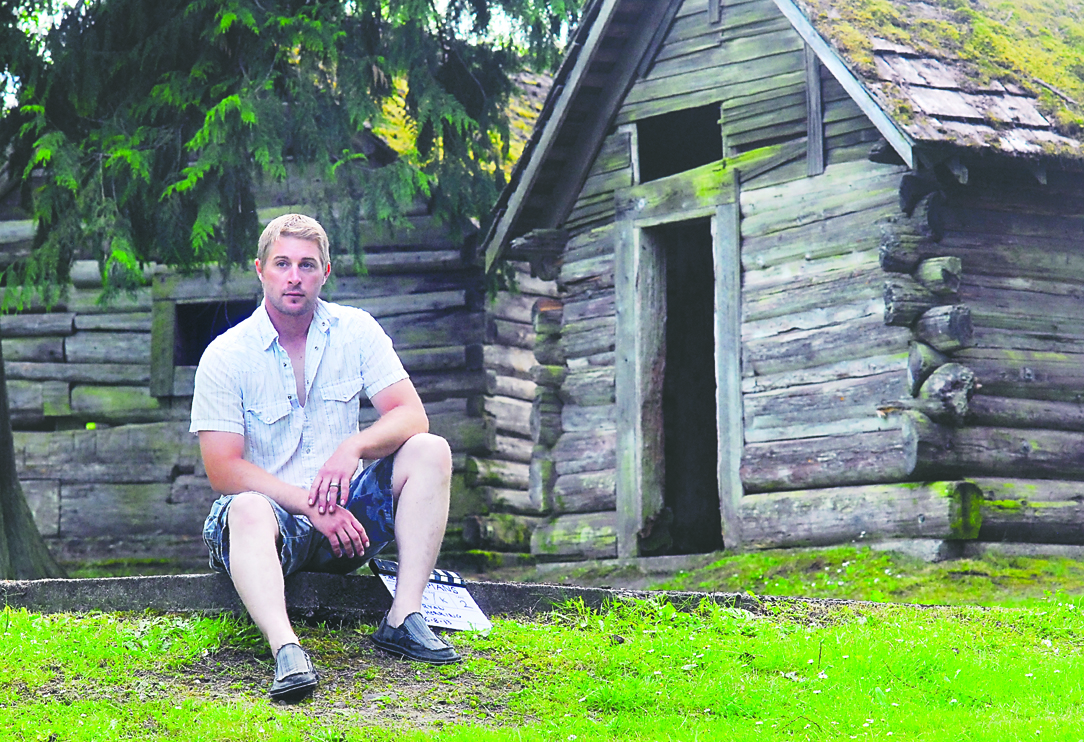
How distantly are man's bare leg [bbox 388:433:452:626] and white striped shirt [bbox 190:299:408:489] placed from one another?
343mm

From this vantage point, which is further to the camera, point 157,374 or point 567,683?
point 157,374

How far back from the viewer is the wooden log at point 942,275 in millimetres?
10227

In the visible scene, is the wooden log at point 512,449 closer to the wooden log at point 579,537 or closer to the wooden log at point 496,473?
the wooden log at point 496,473

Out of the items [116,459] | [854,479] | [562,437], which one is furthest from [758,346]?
[116,459]

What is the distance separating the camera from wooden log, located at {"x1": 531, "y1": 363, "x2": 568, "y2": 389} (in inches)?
514

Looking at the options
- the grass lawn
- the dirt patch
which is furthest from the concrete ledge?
the dirt patch

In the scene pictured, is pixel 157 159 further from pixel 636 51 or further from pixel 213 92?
pixel 636 51

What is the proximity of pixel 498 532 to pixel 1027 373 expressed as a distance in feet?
18.6

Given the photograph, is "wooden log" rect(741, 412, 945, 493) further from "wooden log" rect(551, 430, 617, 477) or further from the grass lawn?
the grass lawn

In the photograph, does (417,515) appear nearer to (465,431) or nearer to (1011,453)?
(1011,453)

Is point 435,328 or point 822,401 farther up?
point 435,328

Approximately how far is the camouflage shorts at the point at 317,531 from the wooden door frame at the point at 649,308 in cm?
619

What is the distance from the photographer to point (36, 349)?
15.9 m

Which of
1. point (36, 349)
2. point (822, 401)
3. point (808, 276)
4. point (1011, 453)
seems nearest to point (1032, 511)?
point (1011, 453)
